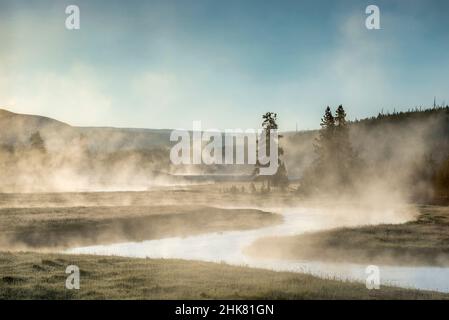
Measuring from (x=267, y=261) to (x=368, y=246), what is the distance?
330 inches

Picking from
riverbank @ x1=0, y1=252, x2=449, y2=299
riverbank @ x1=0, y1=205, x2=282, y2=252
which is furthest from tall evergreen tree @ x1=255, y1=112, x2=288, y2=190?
riverbank @ x1=0, y1=252, x2=449, y2=299

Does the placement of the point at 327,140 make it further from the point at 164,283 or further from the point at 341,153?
the point at 164,283

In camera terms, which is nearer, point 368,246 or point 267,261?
point 267,261

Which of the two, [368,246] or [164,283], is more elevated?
[164,283]

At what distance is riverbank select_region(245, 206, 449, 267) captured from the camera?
104 feet

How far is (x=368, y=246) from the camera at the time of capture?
3497 cm

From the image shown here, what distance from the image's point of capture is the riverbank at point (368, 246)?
104ft

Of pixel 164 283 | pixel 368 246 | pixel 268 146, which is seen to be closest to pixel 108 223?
pixel 368 246

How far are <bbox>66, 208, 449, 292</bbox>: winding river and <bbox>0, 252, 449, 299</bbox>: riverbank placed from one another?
12.5 feet

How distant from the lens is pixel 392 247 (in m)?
34.3

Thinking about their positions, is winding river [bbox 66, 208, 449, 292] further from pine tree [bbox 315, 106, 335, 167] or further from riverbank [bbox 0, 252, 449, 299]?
pine tree [bbox 315, 106, 335, 167]
